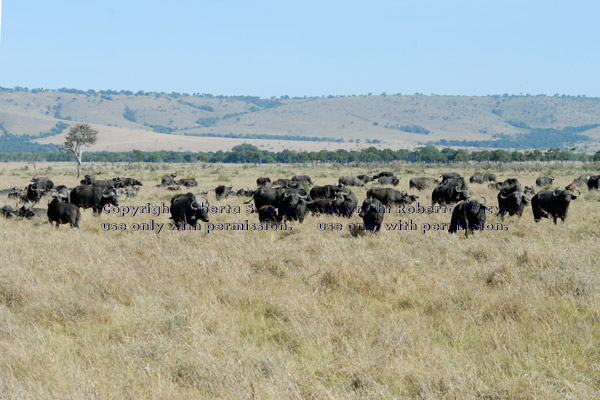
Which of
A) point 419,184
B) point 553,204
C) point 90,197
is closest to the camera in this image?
point 553,204

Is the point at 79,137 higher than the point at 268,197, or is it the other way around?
the point at 79,137

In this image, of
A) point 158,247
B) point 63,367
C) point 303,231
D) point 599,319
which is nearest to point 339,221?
point 303,231

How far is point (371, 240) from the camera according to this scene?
1241 centimetres

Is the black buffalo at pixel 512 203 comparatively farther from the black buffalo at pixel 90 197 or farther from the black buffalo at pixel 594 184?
the black buffalo at pixel 90 197

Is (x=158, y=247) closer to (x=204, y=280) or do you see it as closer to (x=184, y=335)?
(x=204, y=280)

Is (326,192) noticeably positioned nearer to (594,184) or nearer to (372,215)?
(372,215)

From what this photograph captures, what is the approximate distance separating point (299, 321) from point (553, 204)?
39.8 ft

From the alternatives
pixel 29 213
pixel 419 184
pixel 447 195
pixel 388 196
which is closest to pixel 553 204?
pixel 447 195

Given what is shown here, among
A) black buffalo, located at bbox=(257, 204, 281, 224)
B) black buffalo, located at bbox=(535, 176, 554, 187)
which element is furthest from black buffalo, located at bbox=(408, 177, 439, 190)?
black buffalo, located at bbox=(257, 204, 281, 224)

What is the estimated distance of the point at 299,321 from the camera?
21.0 ft

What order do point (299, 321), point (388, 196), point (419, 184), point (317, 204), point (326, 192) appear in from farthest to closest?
1. point (419, 184)
2. point (388, 196)
3. point (326, 192)
4. point (317, 204)
5. point (299, 321)

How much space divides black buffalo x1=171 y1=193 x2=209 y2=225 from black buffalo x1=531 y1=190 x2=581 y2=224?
10272mm

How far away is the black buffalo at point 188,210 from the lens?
14523mm

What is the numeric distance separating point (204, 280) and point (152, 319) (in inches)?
79.2
